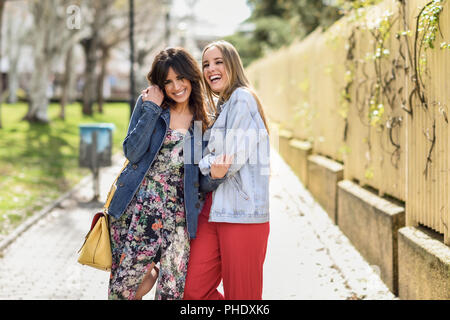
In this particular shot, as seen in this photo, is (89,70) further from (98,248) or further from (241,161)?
(241,161)

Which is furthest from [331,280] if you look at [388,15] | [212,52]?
[212,52]

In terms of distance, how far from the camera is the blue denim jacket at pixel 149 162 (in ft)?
11.7

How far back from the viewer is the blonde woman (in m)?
3.44

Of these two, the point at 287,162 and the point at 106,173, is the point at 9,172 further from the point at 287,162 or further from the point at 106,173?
the point at 287,162

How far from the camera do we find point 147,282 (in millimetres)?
3816

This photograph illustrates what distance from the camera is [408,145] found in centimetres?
527

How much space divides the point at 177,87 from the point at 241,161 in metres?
0.66

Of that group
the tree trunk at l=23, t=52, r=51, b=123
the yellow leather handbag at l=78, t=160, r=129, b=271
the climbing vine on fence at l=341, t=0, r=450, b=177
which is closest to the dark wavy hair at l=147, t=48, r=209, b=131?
the yellow leather handbag at l=78, t=160, r=129, b=271

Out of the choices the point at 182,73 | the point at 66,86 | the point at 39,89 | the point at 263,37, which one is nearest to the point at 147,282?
the point at 182,73

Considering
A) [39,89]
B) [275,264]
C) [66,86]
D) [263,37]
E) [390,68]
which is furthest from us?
[263,37]

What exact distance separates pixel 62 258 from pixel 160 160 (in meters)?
3.50

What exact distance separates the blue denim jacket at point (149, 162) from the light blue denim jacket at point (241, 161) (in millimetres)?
127

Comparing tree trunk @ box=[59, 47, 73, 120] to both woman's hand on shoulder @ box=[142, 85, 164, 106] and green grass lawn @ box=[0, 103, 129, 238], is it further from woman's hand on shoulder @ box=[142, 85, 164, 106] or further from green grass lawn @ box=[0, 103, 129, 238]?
woman's hand on shoulder @ box=[142, 85, 164, 106]

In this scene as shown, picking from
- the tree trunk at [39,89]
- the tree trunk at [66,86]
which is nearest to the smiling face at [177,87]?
the tree trunk at [39,89]
